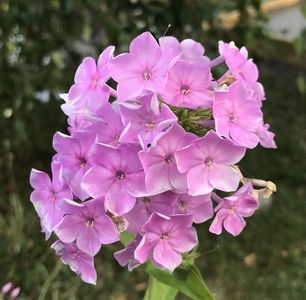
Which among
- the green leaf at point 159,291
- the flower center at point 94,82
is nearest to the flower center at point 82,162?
the flower center at point 94,82

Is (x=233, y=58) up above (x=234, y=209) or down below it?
above

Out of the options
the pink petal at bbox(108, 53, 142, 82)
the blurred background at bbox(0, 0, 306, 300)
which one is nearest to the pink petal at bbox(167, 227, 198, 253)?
the pink petal at bbox(108, 53, 142, 82)

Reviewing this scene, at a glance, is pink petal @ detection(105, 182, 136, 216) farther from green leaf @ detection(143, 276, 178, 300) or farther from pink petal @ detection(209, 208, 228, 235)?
green leaf @ detection(143, 276, 178, 300)

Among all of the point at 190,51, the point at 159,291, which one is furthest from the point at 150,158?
the point at 159,291

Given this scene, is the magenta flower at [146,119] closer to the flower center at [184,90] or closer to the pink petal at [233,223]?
the flower center at [184,90]

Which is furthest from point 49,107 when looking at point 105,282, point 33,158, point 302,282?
point 302,282

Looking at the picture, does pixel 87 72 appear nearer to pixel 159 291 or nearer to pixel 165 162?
pixel 165 162

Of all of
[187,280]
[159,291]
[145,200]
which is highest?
[145,200]
